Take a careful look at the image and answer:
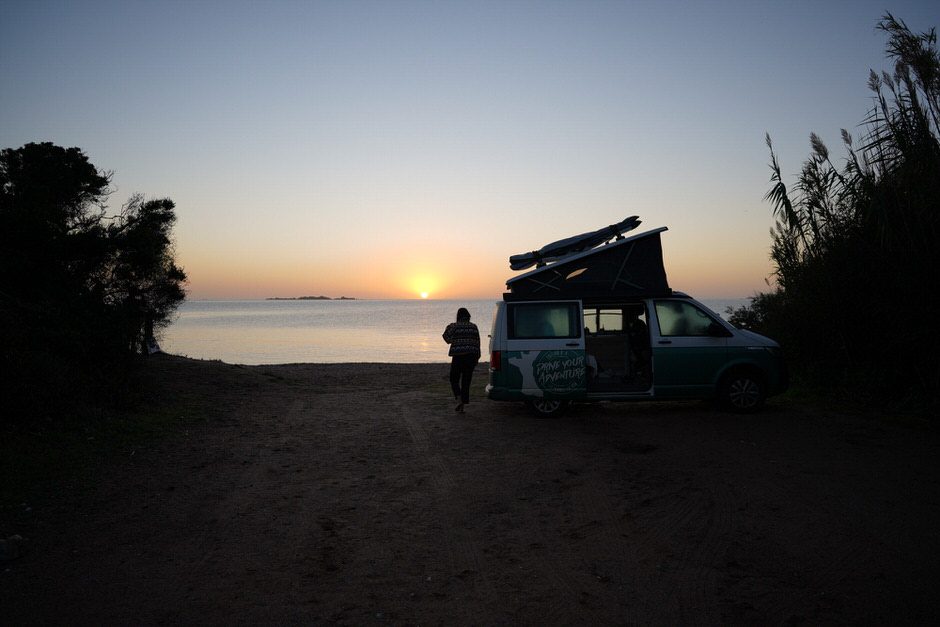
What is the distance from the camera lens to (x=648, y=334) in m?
10.4

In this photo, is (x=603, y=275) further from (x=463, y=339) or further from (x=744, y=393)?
(x=744, y=393)

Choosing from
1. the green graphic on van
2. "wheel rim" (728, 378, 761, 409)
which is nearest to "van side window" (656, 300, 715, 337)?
"wheel rim" (728, 378, 761, 409)

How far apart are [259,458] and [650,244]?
6687 millimetres

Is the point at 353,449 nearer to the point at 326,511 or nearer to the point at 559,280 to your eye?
the point at 326,511

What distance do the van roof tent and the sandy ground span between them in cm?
222

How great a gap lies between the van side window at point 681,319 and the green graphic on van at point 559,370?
1.47 m

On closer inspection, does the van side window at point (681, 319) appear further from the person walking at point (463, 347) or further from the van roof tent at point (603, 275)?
the person walking at point (463, 347)

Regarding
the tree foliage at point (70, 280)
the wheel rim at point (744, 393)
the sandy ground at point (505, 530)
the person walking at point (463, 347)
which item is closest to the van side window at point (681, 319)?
the wheel rim at point (744, 393)

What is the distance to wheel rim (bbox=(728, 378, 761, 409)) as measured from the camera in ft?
33.4

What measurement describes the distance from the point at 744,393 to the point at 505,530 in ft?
21.2

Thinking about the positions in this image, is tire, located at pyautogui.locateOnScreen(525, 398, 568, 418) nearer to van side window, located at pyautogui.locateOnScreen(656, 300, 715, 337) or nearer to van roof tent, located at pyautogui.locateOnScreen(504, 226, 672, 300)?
van roof tent, located at pyautogui.locateOnScreen(504, 226, 672, 300)

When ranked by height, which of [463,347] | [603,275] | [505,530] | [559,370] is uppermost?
[603,275]

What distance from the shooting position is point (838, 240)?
419 inches

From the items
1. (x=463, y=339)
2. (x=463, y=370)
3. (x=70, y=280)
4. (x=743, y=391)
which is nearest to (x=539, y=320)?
(x=463, y=339)
